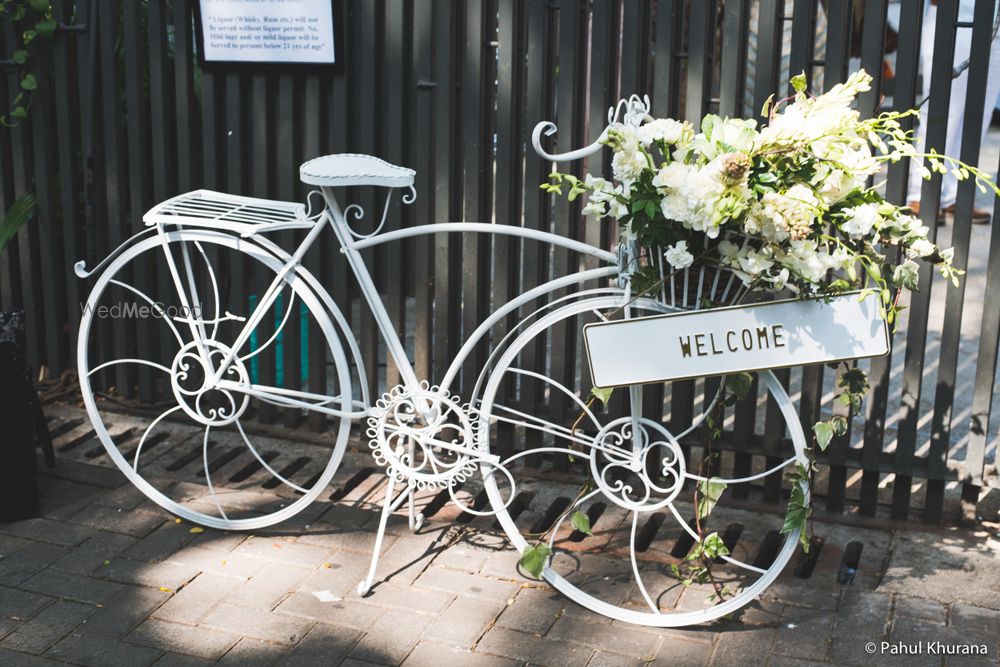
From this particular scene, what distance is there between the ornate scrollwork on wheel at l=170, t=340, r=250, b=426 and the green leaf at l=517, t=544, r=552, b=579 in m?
1.03

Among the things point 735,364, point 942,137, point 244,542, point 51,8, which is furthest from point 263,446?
point 942,137

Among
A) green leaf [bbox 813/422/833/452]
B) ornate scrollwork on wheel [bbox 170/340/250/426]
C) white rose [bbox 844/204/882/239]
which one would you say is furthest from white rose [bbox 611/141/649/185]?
ornate scrollwork on wheel [bbox 170/340/250/426]

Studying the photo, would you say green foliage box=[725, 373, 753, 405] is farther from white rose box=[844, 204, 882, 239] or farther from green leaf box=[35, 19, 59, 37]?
green leaf box=[35, 19, 59, 37]

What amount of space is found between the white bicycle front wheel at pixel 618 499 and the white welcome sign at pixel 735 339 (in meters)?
0.12

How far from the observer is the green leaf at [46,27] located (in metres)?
4.66

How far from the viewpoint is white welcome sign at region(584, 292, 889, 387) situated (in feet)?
10.1

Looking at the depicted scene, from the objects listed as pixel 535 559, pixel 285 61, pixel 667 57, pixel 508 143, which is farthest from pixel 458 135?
pixel 535 559

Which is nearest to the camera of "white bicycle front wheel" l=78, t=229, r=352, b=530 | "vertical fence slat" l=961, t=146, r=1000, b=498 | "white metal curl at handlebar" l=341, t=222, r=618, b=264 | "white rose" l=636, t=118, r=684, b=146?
"white rose" l=636, t=118, r=684, b=146

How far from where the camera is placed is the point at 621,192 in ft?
10.3

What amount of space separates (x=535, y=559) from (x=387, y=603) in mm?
477

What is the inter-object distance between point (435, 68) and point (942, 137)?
1767 millimetres

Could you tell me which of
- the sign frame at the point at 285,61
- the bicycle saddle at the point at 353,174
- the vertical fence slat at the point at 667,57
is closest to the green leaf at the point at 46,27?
the sign frame at the point at 285,61

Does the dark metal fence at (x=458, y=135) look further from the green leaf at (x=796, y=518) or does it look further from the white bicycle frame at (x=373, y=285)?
the green leaf at (x=796, y=518)

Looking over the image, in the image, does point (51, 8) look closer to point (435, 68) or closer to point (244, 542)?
point (435, 68)
